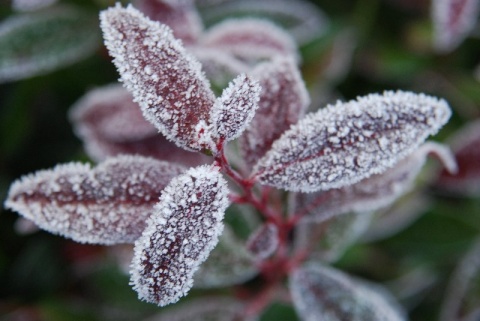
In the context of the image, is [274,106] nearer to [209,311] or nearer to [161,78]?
[161,78]

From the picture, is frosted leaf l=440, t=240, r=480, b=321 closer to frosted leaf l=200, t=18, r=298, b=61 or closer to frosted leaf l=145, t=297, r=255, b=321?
frosted leaf l=145, t=297, r=255, b=321

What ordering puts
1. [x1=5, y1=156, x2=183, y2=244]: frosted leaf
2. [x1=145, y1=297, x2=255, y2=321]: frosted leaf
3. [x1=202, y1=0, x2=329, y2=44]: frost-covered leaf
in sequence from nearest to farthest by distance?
[x1=5, y1=156, x2=183, y2=244]: frosted leaf
[x1=145, y1=297, x2=255, y2=321]: frosted leaf
[x1=202, y1=0, x2=329, y2=44]: frost-covered leaf

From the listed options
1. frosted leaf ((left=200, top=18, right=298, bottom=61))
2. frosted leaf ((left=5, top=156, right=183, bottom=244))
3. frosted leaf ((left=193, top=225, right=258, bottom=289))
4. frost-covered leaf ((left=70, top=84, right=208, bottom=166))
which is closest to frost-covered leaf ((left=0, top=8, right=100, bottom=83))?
frost-covered leaf ((left=70, top=84, right=208, bottom=166))

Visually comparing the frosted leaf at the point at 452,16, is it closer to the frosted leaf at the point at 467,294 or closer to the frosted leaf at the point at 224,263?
the frosted leaf at the point at 467,294

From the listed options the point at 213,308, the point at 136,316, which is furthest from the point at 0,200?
the point at 213,308

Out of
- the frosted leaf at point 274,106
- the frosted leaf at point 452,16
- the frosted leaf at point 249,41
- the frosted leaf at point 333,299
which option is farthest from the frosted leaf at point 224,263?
the frosted leaf at point 452,16

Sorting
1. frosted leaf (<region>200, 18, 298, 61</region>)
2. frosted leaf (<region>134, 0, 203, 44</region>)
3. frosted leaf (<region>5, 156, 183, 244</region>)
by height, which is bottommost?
frosted leaf (<region>5, 156, 183, 244</region>)

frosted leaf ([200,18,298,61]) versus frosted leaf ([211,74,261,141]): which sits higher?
frosted leaf ([211,74,261,141])

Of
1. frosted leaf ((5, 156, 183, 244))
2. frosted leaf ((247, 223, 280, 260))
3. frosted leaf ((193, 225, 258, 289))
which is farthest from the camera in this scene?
frosted leaf ((193, 225, 258, 289))
